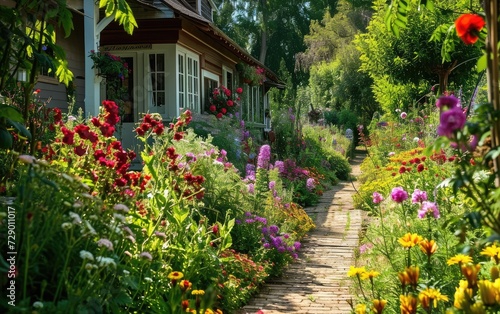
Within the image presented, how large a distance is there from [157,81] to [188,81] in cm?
110

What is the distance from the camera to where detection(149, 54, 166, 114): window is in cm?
1246

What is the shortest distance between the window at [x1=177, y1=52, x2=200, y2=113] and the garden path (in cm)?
414

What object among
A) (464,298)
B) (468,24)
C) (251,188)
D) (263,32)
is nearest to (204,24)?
(251,188)

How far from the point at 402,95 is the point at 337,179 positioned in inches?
100

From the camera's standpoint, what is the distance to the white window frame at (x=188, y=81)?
41.8ft

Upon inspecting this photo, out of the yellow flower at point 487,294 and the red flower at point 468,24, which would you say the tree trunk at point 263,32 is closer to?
the red flower at point 468,24

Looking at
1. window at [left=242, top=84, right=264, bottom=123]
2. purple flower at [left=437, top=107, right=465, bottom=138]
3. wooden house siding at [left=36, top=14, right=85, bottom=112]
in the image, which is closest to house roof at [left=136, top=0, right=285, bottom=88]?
window at [left=242, top=84, right=264, bottom=123]

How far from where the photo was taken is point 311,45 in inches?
1535

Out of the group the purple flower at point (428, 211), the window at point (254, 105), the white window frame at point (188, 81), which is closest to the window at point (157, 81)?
the white window frame at point (188, 81)

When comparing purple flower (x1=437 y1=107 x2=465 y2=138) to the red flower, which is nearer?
purple flower (x1=437 y1=107 x2=465 y2=138)

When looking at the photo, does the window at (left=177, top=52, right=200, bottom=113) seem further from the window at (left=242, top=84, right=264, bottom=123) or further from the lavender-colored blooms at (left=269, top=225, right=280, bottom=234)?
the lavender-colored blooms at (left=269, top=225, right=280, bottom=234)

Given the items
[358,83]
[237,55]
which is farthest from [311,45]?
[237,55]

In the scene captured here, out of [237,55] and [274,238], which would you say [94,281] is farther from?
[237,55]

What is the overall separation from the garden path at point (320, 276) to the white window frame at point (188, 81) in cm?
409
